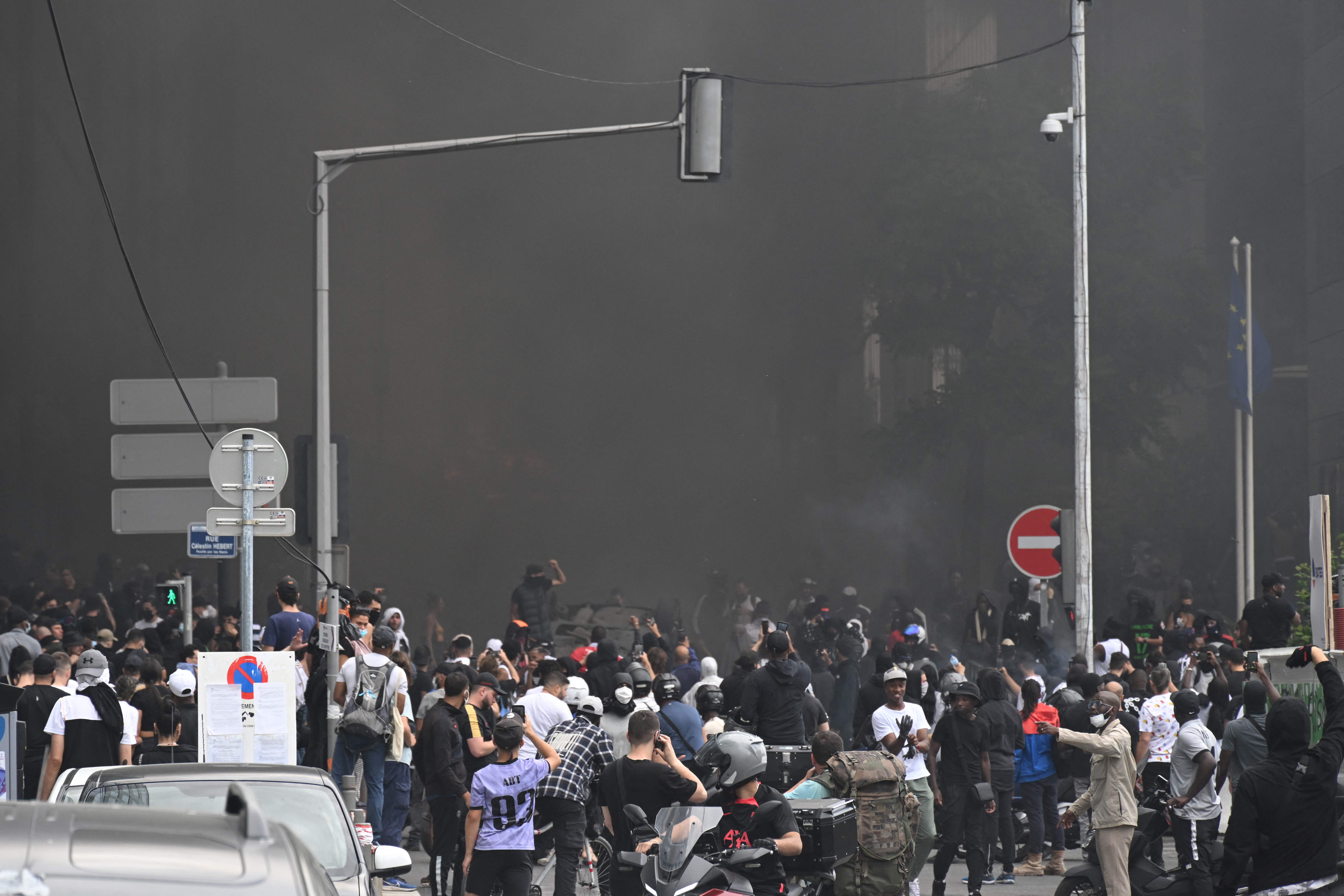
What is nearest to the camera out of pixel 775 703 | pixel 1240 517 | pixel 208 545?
pixel 775 703

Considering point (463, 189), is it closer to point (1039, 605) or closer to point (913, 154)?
point (913, 154)

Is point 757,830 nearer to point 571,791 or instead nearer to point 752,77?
point 571,791

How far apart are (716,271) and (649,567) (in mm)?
6277

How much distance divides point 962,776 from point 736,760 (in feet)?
14.7

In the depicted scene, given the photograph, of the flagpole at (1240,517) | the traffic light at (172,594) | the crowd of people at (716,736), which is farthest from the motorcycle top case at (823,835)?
the flagpole at (1240,517)

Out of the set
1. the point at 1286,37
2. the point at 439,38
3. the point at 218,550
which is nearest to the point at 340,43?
the point at 439,38

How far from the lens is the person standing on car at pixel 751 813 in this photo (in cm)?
636

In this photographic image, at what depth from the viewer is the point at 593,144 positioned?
33.7 m

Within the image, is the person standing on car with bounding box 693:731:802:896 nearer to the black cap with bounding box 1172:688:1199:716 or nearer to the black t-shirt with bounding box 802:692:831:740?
the black cap with bounding box 1172:688:1199:716

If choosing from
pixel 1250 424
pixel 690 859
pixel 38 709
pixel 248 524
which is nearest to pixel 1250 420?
pixel 1250 424

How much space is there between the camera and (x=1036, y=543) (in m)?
15.1

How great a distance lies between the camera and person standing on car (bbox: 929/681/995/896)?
10641 mm

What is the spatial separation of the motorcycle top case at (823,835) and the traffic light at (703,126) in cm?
581

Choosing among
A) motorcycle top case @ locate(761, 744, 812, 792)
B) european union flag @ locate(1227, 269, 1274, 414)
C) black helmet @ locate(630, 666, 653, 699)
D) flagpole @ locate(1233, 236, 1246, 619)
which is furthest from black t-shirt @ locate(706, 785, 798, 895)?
european union flag @ locate(1227, 269, 1274, 414)
